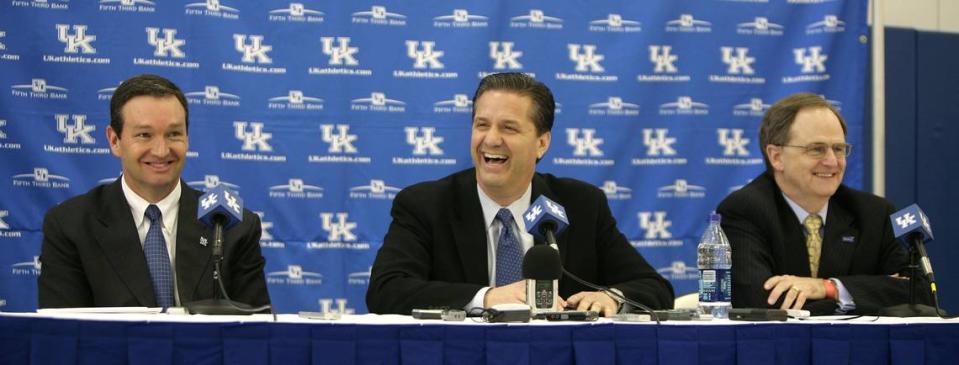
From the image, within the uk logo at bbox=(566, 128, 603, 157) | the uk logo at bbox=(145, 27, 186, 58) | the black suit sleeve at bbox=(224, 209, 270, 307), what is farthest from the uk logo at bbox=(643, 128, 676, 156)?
the black suit sleeve at bbox=(224, 209, 270, 307)

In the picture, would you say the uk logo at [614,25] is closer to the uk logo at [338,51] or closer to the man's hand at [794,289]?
the uk logo at [338,51]

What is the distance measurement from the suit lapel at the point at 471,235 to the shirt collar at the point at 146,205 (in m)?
0.97

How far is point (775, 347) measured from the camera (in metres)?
2.77

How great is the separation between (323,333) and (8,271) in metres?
3.08

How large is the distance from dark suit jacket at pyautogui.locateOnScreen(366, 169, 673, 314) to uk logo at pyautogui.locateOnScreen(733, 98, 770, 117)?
2036mm

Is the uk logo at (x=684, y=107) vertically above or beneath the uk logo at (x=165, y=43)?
beneath

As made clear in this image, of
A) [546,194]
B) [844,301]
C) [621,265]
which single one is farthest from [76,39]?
[844,301]

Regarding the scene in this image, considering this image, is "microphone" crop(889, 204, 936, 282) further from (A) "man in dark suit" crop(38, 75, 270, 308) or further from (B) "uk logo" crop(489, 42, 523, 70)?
(B) "uk logo" crop(489, 42, 523, 70)

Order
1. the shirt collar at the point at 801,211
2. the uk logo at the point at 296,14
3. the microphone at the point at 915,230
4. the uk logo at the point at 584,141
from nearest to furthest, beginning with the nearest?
the microphone at the point at 915,230
the shirt collar at the point at 801,211
the uk logo at the point at 296,14
the uk logo at the point at 584,141

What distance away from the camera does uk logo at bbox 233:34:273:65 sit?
5305 mm

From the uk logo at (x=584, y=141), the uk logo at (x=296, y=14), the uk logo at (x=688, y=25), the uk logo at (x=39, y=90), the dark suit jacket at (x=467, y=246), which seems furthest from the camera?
the uk logo at (x=688, y=25)

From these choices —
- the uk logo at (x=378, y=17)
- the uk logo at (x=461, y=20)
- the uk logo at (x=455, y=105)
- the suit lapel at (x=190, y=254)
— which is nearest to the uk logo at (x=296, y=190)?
the uk logo at (x=455, y=105)

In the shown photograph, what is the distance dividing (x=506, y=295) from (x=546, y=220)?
0.30 metres

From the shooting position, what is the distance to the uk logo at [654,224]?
5668mm
